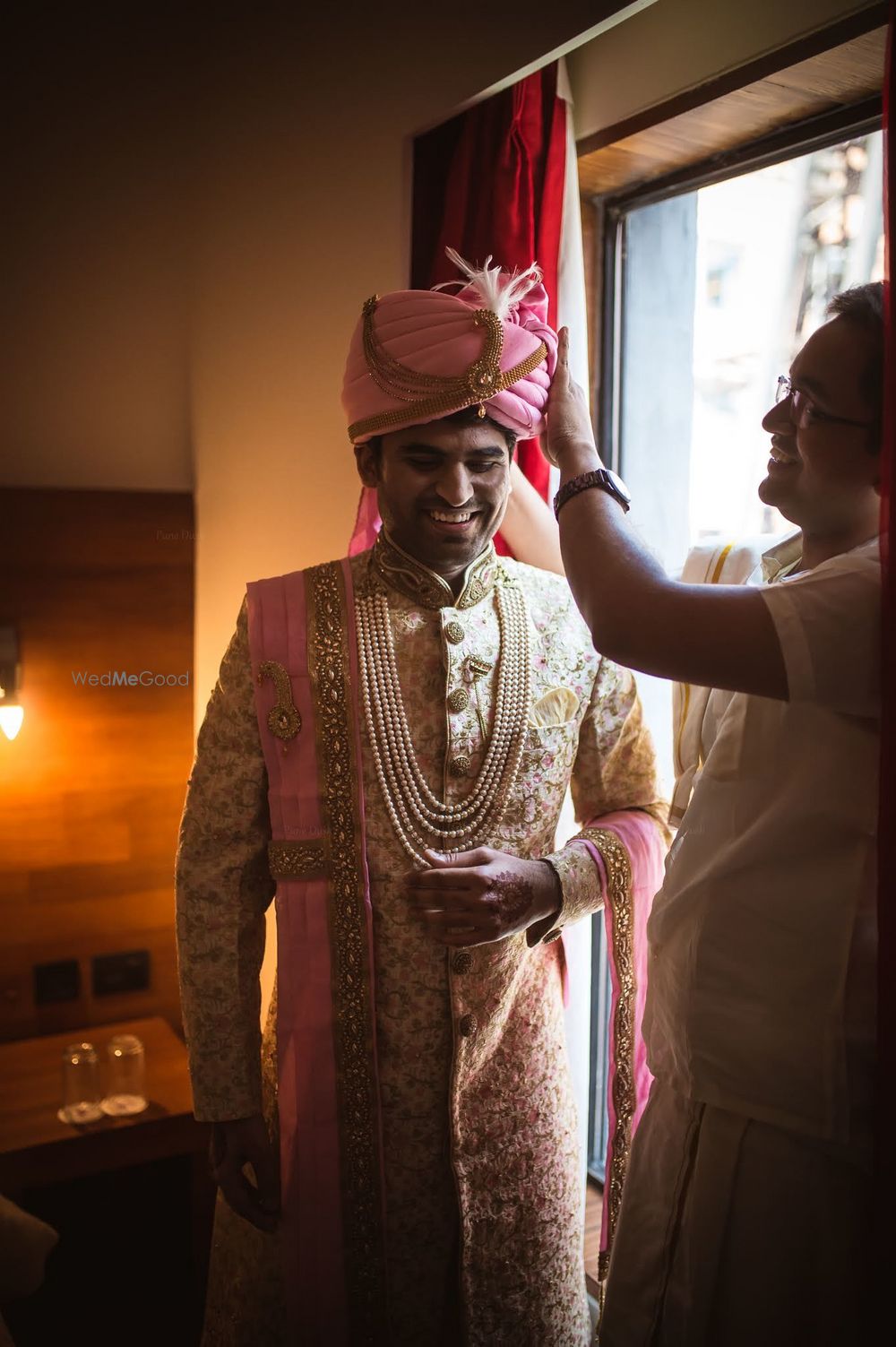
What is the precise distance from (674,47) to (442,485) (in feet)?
3.22

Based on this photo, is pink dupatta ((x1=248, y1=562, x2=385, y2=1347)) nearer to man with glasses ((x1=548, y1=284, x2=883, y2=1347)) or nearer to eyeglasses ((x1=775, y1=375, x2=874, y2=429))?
man with glasses ((x1=548, y1=284, x2=883, y2=1347))

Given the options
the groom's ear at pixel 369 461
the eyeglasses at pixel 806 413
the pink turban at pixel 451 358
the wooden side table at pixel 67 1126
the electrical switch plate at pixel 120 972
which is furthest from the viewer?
the electrical switch plate at pixel 120 972

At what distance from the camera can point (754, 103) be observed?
1692 millimetres

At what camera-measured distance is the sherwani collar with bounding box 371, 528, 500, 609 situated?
1446 millimetres

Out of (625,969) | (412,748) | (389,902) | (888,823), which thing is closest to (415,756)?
(412,748)

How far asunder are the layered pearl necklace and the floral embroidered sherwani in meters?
0.01

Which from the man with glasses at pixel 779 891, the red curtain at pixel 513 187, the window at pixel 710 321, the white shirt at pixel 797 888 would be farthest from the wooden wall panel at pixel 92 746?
the white shirt at pixel 797 888

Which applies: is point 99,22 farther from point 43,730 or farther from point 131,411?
point 43,730

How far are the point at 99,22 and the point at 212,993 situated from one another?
5.50 feet

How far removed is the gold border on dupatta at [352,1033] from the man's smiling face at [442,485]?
272mm

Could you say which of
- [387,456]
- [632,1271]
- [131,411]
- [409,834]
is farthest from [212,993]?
[131,411]

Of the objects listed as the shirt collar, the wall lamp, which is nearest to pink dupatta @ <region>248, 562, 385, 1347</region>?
the shirt collar

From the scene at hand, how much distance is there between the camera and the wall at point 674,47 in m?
1.56

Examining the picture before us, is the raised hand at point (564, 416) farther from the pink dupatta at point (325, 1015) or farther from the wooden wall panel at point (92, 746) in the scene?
the wooden wall panel at point (92, 746)
